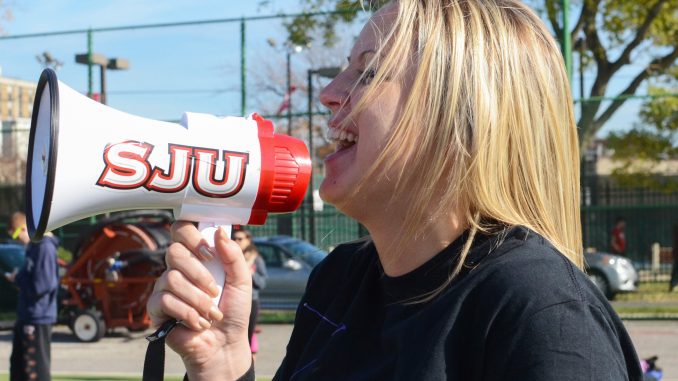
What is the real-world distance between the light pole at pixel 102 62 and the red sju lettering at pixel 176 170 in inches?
505

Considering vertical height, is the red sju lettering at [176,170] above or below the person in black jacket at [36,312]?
above

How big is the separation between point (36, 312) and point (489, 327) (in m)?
8.18

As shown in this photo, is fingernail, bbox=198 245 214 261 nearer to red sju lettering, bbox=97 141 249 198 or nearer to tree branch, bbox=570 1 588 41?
red sju lettering, bbox=97 141 249 198

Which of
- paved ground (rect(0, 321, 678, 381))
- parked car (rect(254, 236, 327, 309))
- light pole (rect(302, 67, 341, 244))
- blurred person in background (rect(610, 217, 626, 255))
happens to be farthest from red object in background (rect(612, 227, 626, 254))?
parked car (rect(254, 236, 327, 309))

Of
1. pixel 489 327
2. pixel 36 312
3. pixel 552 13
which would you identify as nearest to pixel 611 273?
pixel 552 13

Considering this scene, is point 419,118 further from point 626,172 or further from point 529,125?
point 626,172

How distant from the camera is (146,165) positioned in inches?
76.2

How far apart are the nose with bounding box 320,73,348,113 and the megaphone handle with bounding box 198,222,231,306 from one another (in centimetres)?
35

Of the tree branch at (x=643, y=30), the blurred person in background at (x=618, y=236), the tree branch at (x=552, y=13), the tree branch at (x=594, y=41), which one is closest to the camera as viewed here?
the tree branch at (x=552, y=13)

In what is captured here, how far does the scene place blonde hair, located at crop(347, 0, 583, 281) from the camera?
1700 mm

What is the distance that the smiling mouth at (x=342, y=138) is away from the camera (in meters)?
1.89

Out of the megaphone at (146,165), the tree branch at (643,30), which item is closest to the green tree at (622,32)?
the tree branch at (643,30)

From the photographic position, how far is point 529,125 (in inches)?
67.2

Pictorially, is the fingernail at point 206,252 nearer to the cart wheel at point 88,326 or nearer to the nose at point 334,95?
the nose at point 334,95
